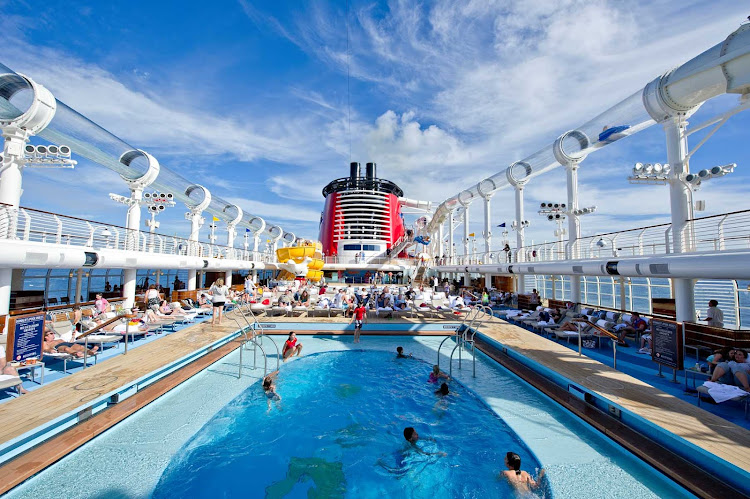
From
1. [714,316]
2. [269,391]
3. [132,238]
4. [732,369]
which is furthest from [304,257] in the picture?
[732,369]

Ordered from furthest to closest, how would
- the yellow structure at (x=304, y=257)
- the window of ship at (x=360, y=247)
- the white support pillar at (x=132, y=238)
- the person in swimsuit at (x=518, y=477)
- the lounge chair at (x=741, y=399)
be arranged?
1. the window of ship at (x=360, y=247)
2. the yellow structure at (x=304, y=257)
3. the white support pillar at (x=132, y=238)
4. the lounge chair at (x=741, y=399)
5. the person in swimsuit at (x=518, y=477)

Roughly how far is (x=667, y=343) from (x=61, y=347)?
34.2 feet

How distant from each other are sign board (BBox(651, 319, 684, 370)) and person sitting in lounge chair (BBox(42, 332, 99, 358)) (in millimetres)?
9883

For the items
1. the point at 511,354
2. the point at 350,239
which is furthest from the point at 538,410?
the point at 350,239

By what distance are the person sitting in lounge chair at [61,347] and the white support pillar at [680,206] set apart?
38.7ft

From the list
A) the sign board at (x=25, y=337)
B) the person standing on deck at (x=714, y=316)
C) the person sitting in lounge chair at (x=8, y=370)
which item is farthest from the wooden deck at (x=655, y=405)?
the sign board at (x=25, y=337)

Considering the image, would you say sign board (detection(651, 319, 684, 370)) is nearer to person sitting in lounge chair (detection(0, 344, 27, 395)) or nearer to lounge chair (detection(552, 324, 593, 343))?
lounge chair (detection(552, 324, 593, 343))

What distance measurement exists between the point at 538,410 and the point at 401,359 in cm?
360

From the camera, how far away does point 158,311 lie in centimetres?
970

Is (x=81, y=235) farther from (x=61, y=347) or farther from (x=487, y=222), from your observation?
(x=487, y=222)

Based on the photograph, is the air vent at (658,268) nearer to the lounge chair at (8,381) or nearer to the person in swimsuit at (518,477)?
the person in swimsuit at (518,477)

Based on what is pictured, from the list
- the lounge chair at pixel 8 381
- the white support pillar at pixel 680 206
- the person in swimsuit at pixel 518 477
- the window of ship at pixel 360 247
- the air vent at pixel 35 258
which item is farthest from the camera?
the window of ship at pixel 360 247

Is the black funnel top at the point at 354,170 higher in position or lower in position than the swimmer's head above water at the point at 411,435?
higher

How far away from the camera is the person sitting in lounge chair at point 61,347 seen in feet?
19.4
